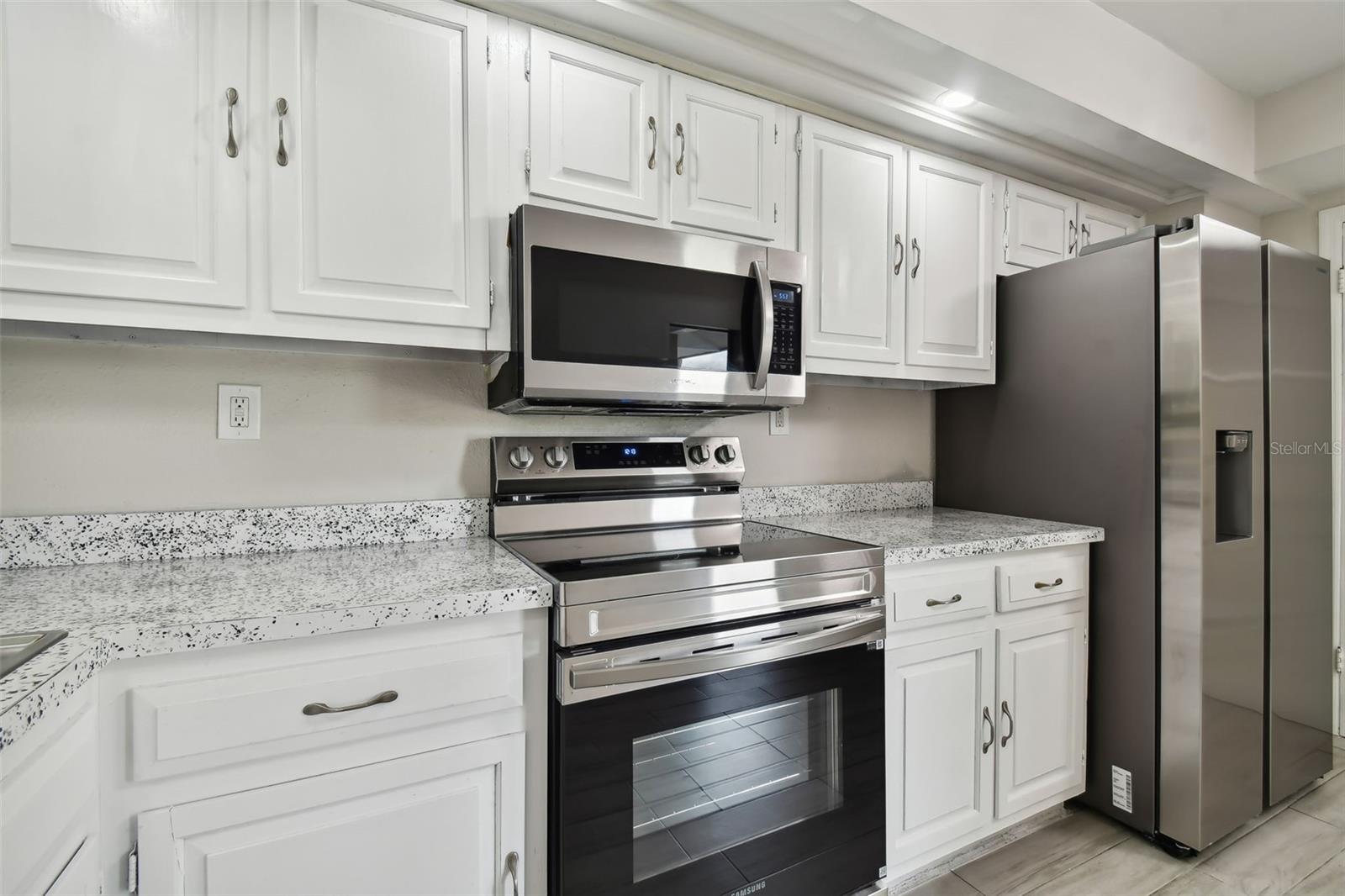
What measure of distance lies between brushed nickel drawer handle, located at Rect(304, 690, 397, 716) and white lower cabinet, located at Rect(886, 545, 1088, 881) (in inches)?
44.8

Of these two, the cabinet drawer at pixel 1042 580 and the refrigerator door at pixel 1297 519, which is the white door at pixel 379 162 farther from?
the refrigerator door at pixel 1297 519

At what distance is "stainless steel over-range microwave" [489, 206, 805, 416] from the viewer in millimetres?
1456

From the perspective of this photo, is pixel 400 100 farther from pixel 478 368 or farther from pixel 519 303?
pixel 478 368

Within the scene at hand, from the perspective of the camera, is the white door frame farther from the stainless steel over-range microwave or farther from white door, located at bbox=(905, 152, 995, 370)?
the stainless steel over-range microwave

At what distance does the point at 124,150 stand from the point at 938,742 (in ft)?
7.23

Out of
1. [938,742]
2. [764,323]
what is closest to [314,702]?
[764,323]

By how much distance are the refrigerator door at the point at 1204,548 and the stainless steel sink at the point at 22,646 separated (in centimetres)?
245

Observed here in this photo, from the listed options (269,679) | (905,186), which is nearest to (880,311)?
(905,186)

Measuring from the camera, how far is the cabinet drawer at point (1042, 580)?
1836mm

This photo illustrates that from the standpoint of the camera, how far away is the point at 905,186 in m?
2.10

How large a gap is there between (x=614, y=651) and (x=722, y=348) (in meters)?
0.82

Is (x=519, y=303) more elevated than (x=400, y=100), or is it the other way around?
(x=400, y=100)

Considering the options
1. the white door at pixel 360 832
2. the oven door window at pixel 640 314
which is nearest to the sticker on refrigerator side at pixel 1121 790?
the oven door window at pixel 640 314

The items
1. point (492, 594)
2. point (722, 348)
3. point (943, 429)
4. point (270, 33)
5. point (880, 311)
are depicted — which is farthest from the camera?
point (943, 429)
